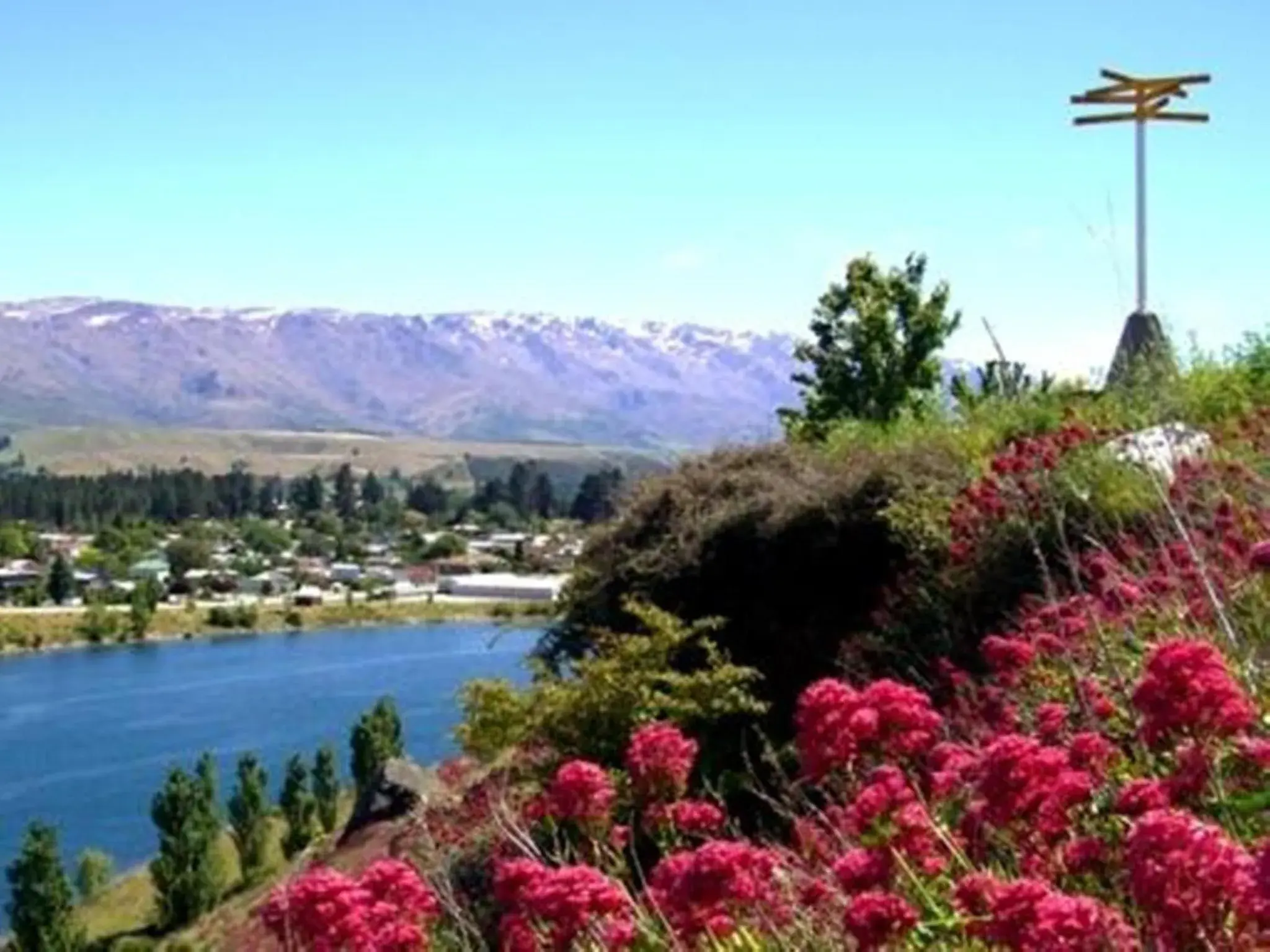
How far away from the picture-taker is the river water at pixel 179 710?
44.0 m

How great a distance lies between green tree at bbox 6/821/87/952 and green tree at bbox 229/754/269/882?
283 inches

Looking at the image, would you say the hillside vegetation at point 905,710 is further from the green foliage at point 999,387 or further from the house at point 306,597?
the house at point 306,597

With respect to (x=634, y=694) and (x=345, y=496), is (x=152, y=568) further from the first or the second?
(x=634, y=694)

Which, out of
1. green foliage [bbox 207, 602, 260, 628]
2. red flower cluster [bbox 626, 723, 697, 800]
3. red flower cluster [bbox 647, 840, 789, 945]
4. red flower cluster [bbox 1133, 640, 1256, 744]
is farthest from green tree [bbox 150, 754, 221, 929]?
green foliage [bbox 207, 602, 260, 628]

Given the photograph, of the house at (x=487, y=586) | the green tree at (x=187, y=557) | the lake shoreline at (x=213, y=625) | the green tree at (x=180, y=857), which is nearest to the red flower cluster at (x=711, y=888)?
the green tree at (x=180, y=857)

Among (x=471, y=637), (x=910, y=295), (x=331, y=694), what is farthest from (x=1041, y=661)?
(x=471, y=637)

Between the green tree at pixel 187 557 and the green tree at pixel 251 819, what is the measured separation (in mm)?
69240

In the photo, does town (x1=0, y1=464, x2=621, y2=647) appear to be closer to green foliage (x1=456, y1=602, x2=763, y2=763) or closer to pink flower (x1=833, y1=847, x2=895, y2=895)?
green foliage (x1=456, y1=602, x2=763, y2=763)

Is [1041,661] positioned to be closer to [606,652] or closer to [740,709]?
[740,709]

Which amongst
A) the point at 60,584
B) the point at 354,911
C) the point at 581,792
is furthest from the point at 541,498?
the point at 354,911

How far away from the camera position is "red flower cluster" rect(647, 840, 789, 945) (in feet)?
9.15

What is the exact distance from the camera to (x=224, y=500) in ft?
482

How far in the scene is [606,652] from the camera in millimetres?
8922

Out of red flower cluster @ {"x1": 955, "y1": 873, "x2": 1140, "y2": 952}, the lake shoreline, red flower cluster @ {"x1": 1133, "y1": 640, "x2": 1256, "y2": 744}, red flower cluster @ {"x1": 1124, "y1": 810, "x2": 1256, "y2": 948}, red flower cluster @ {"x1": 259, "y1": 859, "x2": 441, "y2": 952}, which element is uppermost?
red flower cluster @ {"x1": 1133, "y1": 640, "x2": 1256, "y2": 744}
